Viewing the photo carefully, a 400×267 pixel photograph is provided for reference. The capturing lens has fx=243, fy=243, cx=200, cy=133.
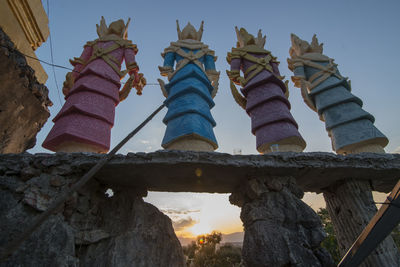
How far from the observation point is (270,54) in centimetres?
513

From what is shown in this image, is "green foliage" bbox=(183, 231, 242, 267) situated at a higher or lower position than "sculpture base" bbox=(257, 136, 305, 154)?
lower

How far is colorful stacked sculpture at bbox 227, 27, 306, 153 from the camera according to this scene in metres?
3.62

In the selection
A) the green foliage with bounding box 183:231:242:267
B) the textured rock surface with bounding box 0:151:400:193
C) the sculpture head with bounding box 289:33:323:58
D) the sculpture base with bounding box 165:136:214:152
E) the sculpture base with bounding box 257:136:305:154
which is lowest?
the green foliage with bounding box 183:231:242:267

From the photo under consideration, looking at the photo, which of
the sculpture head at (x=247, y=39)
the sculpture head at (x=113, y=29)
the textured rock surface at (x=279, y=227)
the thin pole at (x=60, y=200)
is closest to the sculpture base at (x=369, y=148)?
the textured rock surface at (x=279, y=227)

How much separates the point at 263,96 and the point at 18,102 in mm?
3404

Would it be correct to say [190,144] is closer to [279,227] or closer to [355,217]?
[279,227]

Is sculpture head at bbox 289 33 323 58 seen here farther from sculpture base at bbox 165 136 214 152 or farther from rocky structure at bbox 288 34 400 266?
sculpture base at bbox 165 136 214 152

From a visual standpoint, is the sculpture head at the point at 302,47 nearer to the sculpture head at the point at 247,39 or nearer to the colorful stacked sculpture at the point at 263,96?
the sculpture head at the point at 247,39

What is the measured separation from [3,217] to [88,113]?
194cm

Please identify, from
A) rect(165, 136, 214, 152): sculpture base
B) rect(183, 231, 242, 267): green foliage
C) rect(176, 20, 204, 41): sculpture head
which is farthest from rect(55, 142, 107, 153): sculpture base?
rect(183, 231, 242, 267): green foliage

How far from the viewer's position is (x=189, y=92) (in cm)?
394

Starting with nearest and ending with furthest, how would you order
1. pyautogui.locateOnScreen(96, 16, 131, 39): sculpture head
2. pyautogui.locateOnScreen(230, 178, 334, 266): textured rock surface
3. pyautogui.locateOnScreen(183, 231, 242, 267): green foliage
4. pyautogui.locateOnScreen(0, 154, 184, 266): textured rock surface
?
pyautogui.locateOnScreen(0, 154, 184, 266): textured rock surface < pyautogui.locateOnScreen(230, 178, 334, 266): textured rock surface < pyautogui.locateOnScreen(96, 16, 131, 39): sculpture head < pyautogui.locateOnScreen(183, 231, 242, 267): green foliage

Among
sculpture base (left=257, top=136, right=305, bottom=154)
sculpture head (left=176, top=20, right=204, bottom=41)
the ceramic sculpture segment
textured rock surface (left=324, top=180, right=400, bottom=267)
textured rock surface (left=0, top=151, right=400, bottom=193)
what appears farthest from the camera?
sculpture head (left=176, top=20, right=204, bottom=41)

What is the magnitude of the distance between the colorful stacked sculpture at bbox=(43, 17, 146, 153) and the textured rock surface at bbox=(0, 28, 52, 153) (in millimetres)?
397
